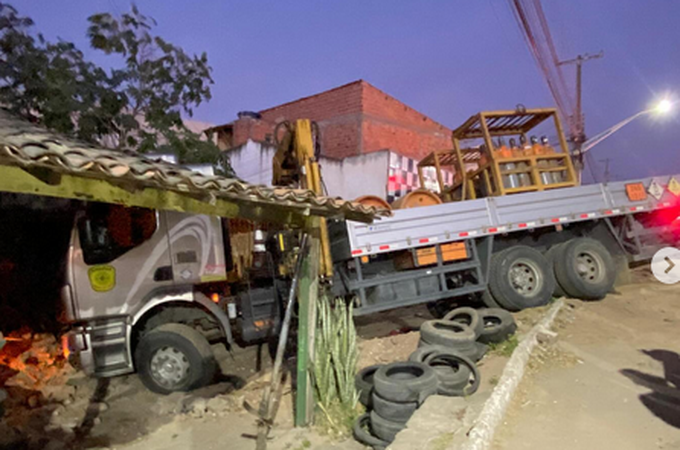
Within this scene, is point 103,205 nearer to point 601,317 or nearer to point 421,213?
point 421,213

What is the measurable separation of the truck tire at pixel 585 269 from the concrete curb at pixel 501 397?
6.18ft

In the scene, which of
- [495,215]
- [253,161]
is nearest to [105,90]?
[253,161]

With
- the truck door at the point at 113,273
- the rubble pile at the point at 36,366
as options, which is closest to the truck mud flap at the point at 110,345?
the truck door at the point at 113,273

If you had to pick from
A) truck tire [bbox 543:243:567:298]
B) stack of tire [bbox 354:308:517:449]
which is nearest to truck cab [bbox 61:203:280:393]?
stack of tire [bbox 354:308:517:449]

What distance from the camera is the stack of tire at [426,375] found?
4.12m

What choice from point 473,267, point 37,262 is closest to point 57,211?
point 37,262

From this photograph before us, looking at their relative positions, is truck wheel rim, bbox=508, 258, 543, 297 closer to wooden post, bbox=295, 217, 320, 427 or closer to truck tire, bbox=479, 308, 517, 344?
truck tire, bbox=479, 308, 517, 344

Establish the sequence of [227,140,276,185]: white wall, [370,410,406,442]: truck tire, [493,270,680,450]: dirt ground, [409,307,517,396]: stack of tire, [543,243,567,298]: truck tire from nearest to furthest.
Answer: [493,270,680,450]: dirt ground < [370,410,406,442]: truck tire < [409,307,517,396]: stack of tire < [543,243,567,298]: truck tire < [227,140,276,185]: white wall

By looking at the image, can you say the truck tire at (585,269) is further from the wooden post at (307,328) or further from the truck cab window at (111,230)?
the truck cab window at (111,230)

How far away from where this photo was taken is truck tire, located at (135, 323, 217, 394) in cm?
553

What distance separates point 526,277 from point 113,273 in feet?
20.6

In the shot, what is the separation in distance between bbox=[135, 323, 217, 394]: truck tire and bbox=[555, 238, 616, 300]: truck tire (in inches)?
232

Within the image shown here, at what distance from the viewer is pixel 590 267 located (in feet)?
25.7

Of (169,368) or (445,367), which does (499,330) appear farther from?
(169,368)
